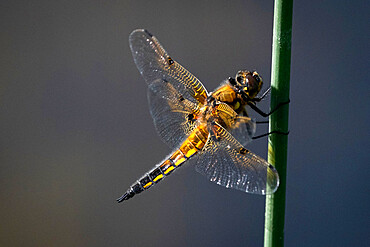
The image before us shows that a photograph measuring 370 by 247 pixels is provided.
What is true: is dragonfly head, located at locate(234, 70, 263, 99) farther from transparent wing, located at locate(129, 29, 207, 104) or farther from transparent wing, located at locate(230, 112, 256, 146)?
transparent wing, located at locate(129, 29, 207, 104)

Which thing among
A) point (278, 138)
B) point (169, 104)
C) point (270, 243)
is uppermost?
point (169, 104)

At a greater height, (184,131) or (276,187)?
(184,131)

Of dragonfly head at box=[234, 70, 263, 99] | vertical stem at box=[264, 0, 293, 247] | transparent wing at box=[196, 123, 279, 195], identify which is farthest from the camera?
dragonfly head at box=[234, 70, 263, 99]

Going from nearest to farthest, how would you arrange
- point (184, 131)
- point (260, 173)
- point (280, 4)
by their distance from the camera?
point (280, 4) < point (260, 173) < point (184, 131)

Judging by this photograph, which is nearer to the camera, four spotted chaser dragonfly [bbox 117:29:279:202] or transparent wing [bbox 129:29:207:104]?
four spotted chaser dragonfly [bbox 117:29:279:202]

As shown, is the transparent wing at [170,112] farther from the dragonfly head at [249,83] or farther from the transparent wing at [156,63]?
the dragonfly head at [249,83]

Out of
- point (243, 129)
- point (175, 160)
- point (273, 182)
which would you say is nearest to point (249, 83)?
point (243, 129)

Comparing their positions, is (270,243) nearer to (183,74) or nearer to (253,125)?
(253,125)

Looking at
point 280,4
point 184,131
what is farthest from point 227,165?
point 280,4

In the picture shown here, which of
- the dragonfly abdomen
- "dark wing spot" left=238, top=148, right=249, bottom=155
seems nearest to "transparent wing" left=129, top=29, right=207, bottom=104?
the dragonfly abdomen
